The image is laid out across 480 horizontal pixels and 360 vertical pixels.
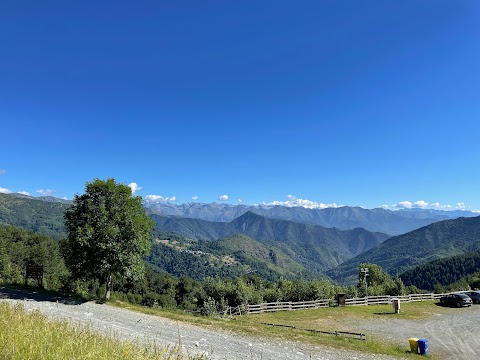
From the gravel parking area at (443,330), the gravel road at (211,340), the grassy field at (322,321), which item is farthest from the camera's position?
the gravel parking area at (443,330)

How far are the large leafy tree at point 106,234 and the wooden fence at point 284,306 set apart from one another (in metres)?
16.8

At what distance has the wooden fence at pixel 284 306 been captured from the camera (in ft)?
138

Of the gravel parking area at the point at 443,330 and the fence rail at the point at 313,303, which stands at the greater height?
the gravel parking area at the point at 443,330

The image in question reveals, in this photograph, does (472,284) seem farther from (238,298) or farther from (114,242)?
(114,242)

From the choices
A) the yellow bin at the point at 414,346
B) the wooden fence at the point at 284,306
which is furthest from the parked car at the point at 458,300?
the yellow bin at the point at 414,346

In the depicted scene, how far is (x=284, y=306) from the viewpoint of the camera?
145 ft

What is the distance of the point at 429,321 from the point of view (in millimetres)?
36188

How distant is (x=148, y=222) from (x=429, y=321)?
3206 centimetres

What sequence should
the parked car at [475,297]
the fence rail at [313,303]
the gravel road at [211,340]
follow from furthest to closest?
the parked car at [475,297], the fence rail at [313,303], the gravel road at [211,340]

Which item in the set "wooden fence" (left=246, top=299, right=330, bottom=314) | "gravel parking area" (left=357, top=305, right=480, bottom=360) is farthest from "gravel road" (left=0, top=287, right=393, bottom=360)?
"wooden fence" (left=246, top=299, right=330, bottom=314)

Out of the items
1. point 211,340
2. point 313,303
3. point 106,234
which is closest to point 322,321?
point 313,303

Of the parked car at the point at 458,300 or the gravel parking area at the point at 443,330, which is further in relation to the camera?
the parked car at the point at 458,300

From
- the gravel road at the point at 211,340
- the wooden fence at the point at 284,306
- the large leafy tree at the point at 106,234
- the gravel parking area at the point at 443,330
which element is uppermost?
the large leafy tree at the point at 106,234

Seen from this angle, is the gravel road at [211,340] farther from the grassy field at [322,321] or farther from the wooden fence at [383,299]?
the wooden fence at [383,299]
